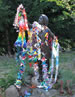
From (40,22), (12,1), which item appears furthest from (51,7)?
(40,22)

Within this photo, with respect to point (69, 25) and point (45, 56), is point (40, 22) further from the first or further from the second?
point (69, 25)

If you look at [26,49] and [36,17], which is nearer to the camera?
[26,49]

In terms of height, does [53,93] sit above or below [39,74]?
below

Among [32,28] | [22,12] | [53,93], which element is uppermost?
[22,12]

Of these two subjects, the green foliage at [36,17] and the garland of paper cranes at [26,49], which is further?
the green foliage at [36,17]

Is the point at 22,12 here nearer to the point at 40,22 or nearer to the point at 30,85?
the point at 40,22

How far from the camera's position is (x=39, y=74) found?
192 inches

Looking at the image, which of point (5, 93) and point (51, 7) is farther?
point (51, 7)

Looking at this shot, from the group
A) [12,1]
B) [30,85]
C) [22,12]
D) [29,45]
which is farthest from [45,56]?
[12,1]

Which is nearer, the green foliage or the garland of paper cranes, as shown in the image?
the garland of paper cranes

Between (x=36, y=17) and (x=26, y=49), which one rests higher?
(x=36, y=17)

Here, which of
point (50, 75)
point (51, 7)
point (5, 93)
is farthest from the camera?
point (51, 7)

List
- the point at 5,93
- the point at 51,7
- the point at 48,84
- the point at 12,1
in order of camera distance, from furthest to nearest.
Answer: the point at 51,7
the point at 12,1
the point at 48,84
the point at 5,93

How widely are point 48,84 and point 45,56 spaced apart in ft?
2.29
